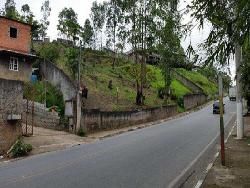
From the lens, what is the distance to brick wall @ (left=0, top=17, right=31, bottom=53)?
4494 centimetres

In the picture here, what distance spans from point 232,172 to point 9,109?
12.5m

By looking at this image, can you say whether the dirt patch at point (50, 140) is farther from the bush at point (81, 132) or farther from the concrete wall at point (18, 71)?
the concrete wall at point (18, 71)

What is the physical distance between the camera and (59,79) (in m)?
42.4

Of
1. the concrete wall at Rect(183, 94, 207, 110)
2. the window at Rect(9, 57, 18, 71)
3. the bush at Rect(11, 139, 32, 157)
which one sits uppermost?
the window at Rect(9, 57, 18, 71)

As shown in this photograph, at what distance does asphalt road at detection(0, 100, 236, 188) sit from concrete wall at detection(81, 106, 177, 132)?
7.95 m

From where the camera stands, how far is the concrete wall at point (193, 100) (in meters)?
68.1

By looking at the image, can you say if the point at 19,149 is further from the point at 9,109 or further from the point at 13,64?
the point at 13,64

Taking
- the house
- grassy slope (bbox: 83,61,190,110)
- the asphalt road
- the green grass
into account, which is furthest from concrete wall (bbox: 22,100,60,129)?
the green grass

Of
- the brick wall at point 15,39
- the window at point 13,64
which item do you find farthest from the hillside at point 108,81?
the window at point 13,64

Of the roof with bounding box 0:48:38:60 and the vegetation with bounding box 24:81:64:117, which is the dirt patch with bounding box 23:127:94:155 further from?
the roof with bounding box 0:48:38:60

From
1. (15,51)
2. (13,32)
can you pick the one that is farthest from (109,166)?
(13,32)

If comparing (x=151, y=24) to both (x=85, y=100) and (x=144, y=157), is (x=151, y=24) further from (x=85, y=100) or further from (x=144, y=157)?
(x=144, y=157)

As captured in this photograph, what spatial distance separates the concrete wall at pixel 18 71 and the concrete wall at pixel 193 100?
92.9ft

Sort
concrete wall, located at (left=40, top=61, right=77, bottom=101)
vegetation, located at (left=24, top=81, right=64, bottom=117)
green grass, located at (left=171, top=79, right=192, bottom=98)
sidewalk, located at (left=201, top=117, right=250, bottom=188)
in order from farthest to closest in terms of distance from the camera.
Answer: green grass, located at (left=171, top=79, right=192, bottom=98)
concrete wall, located at (left=40, top=61, right=77, bottom=101)
vegetation, located at (left=24, top=81, right=64, bottom=117)
sidewalk, located at (left=201, top=117, right=250, bottom=188)
